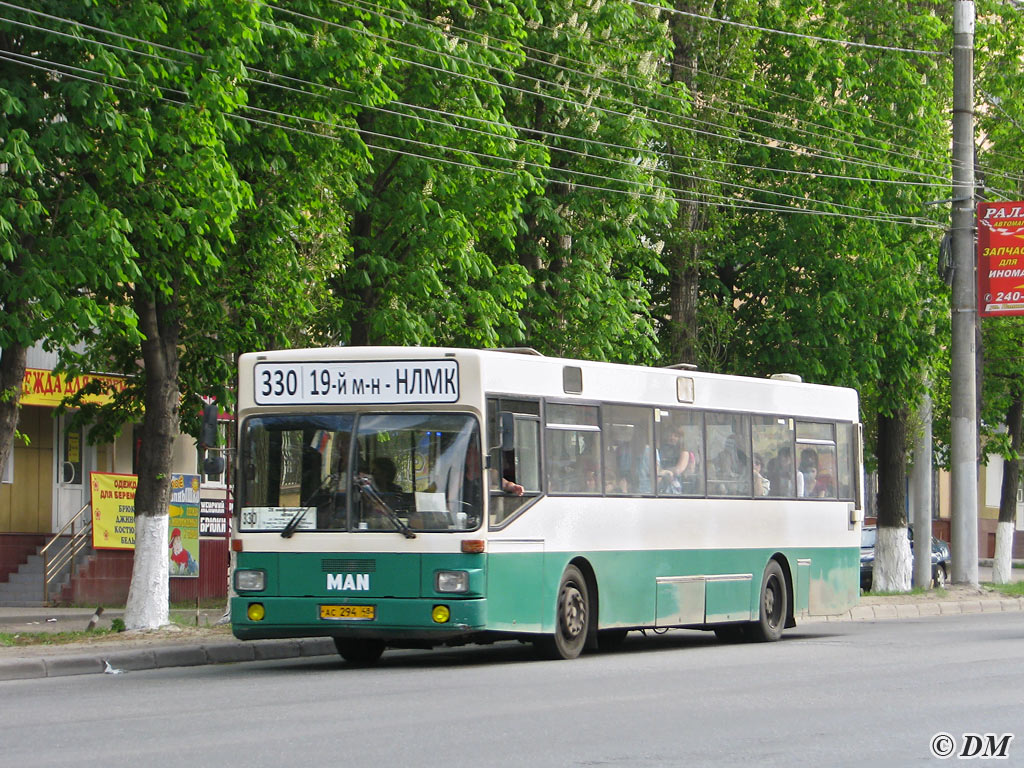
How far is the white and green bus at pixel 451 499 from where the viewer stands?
53.5 ft

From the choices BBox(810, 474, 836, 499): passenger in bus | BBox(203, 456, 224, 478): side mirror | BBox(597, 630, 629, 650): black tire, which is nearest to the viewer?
BBox(203, 456, 224, 478): side mirror

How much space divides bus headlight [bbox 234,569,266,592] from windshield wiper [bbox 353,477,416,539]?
4.18 ft

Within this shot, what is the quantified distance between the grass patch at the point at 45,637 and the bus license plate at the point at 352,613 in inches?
180

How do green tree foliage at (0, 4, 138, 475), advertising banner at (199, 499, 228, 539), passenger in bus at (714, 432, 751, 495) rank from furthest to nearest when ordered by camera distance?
advertising banner at (199, 499, 228, 539) < passenger in bus at (714, 432, 751, 495) < green tree foliage at (0, 4, 138, 475)

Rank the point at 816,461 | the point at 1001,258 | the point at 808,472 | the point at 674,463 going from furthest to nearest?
the point at 1001,258
the point at 816,461
the point at 808,472
the point at 674,463

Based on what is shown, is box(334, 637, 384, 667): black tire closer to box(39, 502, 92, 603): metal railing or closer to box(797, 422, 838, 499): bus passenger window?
box(797, 422, 838, 499): bus passenger window

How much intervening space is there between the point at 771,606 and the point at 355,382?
738 centimetres

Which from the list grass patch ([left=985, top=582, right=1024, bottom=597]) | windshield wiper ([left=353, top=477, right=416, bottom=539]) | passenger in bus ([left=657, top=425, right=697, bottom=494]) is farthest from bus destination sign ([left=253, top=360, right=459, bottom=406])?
grass patch ([left=985, top=582, right=1024, bottom=597])

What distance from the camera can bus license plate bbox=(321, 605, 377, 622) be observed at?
643 inches

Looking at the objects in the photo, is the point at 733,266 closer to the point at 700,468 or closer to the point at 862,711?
the point at 700,468

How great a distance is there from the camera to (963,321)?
1232 inches

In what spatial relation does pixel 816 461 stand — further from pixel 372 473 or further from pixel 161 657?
pixel 161 657

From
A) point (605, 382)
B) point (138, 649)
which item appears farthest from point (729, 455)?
point (138, 649)

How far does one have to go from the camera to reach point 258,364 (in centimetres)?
1698
